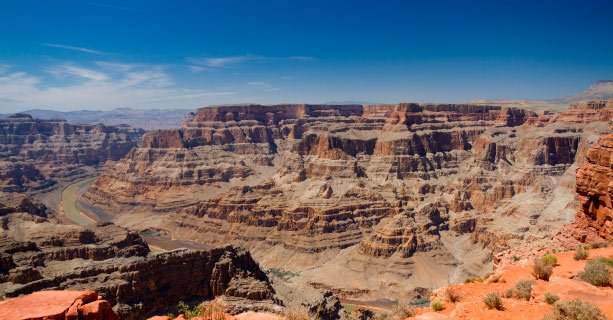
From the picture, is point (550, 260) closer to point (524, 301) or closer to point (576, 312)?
point (524, 301)

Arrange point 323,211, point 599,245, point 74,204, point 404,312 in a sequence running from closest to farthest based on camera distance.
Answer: point 404,312
point 599,245
point 323,211
point 74,204

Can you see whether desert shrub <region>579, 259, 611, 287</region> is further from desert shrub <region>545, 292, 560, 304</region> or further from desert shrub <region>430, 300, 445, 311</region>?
desert shrub <region>430, 300, 445, 311</region>

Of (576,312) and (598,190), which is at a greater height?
(598,190)

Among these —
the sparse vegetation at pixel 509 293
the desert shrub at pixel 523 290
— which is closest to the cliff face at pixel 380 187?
the desert shrub at pixel 523 290

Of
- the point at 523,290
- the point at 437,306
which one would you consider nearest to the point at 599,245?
the point at 523,290

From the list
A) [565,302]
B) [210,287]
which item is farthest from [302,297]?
[565,302]

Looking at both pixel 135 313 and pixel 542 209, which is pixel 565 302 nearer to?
pixel 135 313
